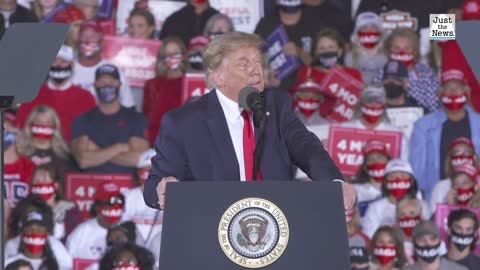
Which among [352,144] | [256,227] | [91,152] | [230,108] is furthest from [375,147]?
[256,227]

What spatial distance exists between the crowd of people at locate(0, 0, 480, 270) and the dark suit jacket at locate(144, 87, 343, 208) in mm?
3996

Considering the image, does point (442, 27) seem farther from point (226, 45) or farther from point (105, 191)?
point (105, 191)

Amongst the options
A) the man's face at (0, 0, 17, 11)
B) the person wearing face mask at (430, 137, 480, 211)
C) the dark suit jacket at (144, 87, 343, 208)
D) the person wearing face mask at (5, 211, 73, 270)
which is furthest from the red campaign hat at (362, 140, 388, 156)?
the dark suit jacket at (144, 87, 343, 208)

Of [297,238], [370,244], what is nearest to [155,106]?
[370,244]

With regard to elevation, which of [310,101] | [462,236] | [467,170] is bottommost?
[462,236]

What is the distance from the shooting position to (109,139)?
8.19 meters

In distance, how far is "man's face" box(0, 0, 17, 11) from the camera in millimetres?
8461

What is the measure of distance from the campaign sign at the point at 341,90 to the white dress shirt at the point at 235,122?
4422 mm

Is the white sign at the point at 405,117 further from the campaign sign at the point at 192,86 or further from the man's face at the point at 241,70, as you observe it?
the man's face at the point at 241,70

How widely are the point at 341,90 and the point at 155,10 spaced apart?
145 cm

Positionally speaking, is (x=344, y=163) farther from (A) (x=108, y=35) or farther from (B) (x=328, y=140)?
(A) (x=108, y=35)

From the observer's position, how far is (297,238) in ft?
11.3

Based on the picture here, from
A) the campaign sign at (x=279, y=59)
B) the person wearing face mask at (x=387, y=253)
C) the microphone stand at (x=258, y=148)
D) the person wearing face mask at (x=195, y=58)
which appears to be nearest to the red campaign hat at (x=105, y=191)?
the person wearing face mask at (x=195, y=58)

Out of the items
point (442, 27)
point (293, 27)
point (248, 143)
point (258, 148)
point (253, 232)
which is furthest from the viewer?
point (293, 27)
